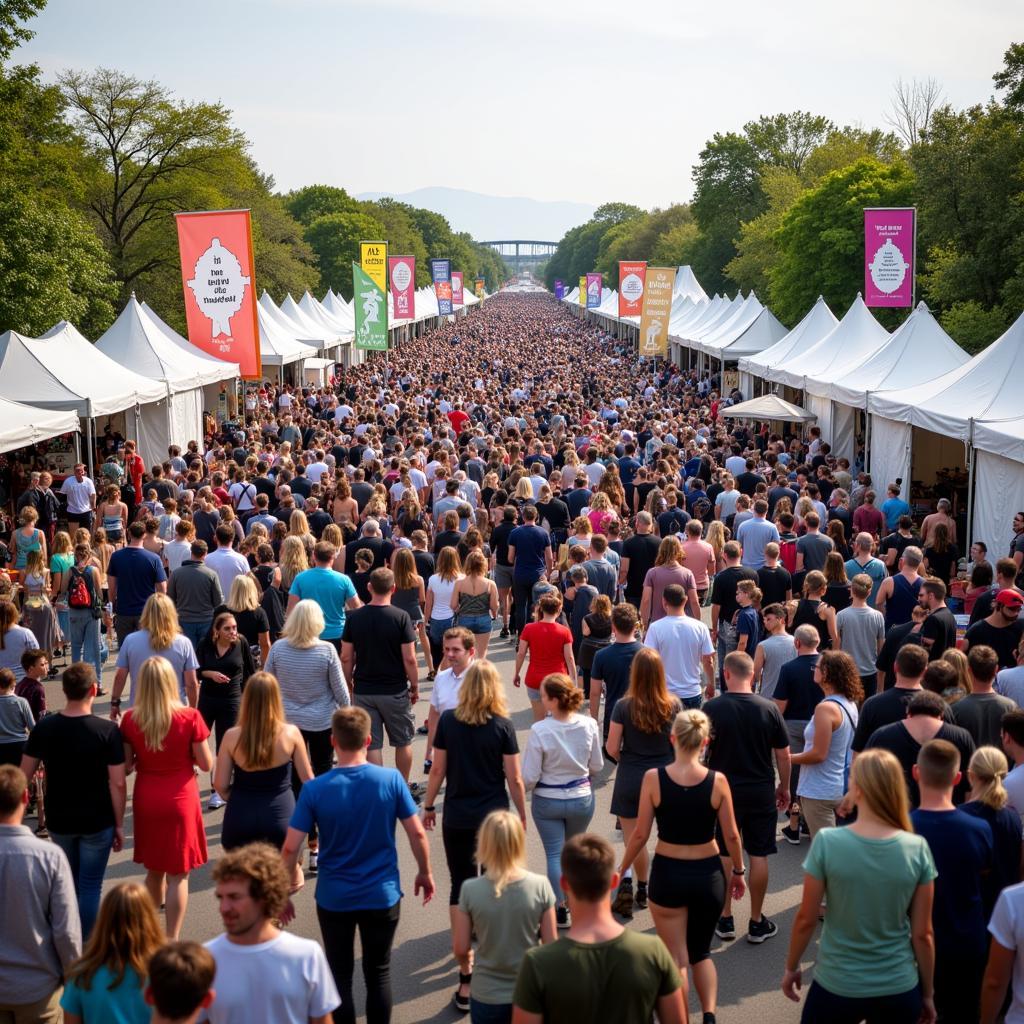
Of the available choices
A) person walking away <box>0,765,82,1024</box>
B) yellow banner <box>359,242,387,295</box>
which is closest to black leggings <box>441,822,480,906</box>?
person walking away <box>0,765,82,1024</box>

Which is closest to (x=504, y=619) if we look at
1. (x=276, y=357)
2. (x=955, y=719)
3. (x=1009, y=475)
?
(x=1009, y=475)

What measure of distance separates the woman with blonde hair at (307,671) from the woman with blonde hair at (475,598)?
231 cm

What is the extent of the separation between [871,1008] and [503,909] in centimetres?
135

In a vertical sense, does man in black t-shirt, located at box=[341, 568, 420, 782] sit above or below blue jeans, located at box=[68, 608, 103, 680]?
above

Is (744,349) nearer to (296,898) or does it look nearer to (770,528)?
(770,528)

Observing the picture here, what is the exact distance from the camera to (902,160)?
4316 centimetres

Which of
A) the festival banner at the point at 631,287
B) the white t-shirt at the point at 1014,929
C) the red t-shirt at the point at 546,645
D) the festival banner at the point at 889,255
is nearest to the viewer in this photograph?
the white t-shirt at the point at 1014,929

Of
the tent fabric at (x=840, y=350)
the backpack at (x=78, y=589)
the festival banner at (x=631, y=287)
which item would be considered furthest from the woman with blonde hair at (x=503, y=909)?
the festival banner at (x=631, y=287)

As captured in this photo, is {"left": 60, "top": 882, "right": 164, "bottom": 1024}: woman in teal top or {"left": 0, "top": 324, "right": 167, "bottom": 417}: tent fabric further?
{"left": 0, "top": 324, "right": 167, "bottom": 417}: tent fabric

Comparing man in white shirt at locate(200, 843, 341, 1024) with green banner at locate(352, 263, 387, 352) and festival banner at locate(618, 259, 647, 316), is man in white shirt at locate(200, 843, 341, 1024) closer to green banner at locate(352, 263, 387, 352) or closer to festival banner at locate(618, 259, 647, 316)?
green banner at locate(352, 263, 387, 352)

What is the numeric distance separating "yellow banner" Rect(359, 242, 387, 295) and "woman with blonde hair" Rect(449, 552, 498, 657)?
2308 cm

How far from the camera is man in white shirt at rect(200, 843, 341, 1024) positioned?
3379mm

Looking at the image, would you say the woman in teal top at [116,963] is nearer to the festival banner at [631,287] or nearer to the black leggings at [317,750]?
the black leggings at [317,750]

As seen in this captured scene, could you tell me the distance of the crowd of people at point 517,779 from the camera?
352cm
